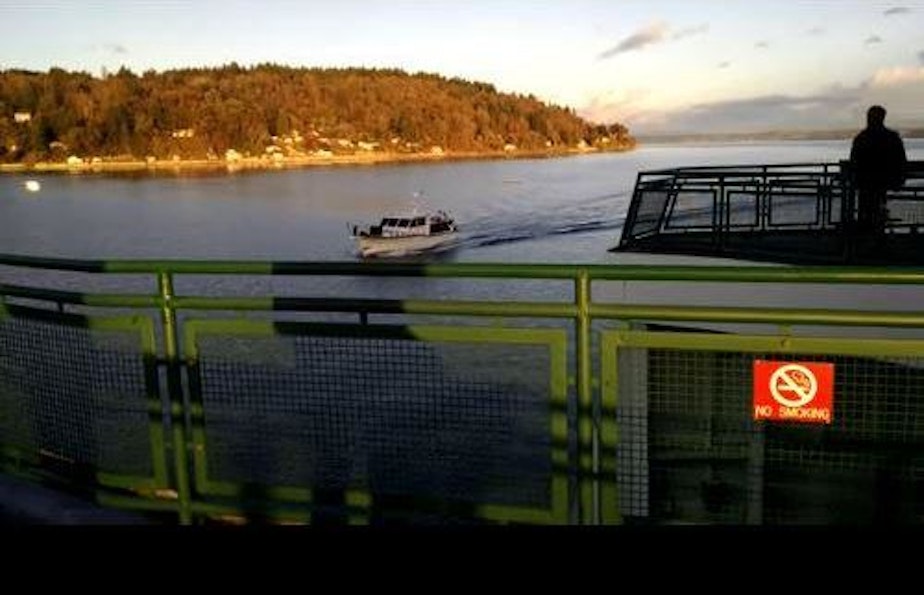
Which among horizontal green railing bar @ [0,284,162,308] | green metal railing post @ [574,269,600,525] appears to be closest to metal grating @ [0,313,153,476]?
horizontal green railing bar @ [0,284,162,308]

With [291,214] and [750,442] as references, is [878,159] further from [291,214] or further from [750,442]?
[291,214]

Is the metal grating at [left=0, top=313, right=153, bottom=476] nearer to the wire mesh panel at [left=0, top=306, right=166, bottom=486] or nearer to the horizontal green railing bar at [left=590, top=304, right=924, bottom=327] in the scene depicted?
the wire mesh panel at [left=0, top=306, right=166, bottom=486]

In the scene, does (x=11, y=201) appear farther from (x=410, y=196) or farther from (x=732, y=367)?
(x=732, y=367)

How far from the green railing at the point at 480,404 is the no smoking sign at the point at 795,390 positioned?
0.08 meters

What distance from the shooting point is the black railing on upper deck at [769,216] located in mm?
10047

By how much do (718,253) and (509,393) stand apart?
20.8ft

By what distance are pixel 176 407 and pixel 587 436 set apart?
212cm

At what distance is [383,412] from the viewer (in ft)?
15.8

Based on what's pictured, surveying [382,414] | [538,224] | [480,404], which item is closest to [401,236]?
[538,224]

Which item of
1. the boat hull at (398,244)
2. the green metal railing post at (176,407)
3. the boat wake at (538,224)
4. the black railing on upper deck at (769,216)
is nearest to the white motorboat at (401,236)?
the boat hull at (398,244)

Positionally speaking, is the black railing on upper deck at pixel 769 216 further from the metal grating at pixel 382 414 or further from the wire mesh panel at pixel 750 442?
the metal grating at pixel 382 414

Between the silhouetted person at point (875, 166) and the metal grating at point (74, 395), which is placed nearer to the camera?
the metal grating at point (74, 395)

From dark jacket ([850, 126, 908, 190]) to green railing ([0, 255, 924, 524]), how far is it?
540cm

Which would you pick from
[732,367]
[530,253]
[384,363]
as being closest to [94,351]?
[384,363]
